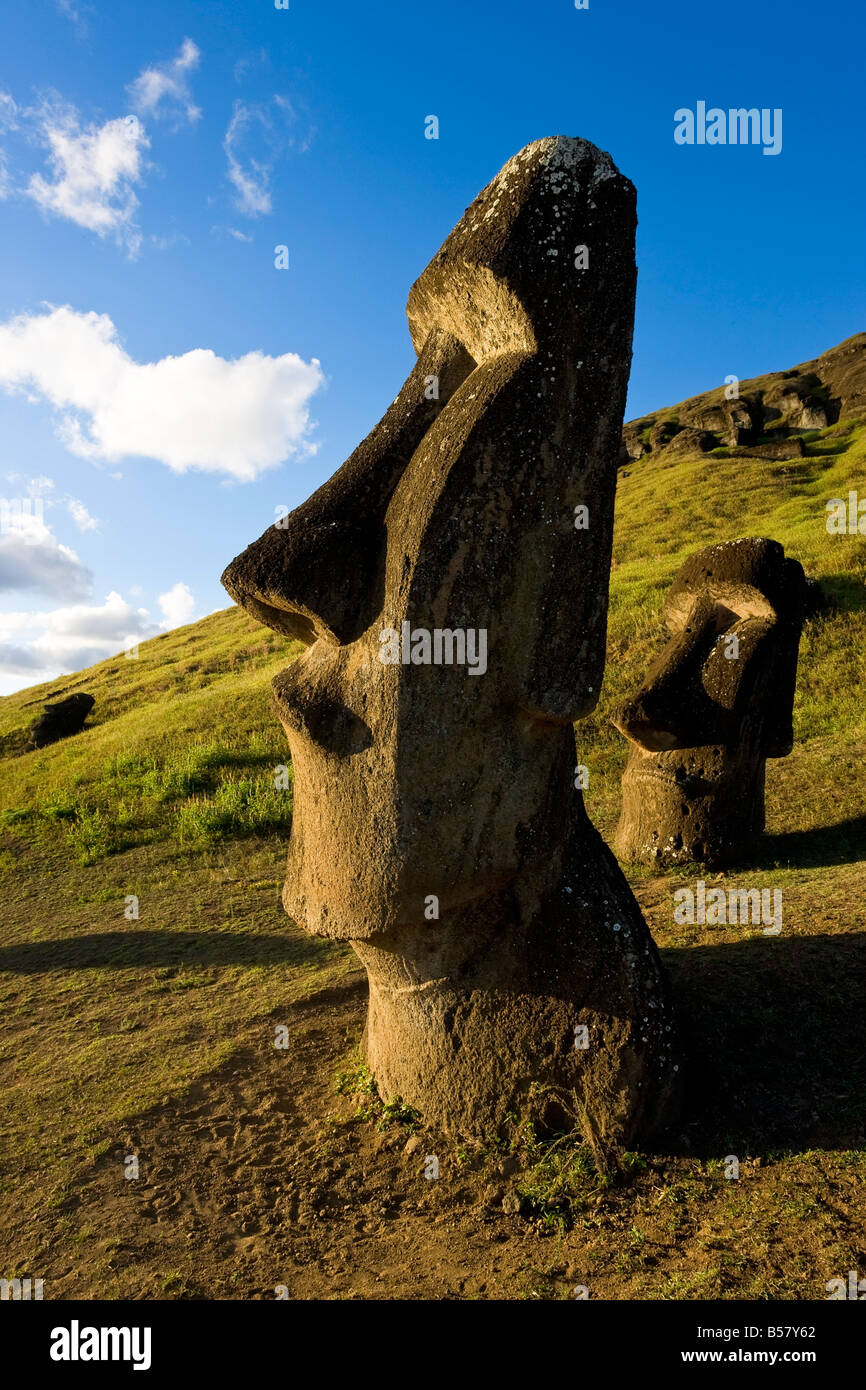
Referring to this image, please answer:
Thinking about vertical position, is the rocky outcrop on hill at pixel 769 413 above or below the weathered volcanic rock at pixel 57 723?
above

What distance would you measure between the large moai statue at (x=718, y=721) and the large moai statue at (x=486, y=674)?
4.50 m

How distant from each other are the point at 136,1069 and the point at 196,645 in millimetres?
35865

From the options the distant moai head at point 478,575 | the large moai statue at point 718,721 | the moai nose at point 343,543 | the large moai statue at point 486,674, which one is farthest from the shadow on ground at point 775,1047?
the large moai statue at point 718,721

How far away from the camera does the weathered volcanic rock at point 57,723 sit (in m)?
23.9

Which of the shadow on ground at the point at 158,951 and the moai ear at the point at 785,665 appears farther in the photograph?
the moai ear at the point at 785,665

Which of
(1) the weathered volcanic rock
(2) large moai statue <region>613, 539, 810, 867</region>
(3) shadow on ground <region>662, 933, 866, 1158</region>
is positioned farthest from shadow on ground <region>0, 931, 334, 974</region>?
(1) the weathered volcanic rock

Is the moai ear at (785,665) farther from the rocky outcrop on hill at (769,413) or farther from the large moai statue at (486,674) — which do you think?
the rocky outcrop on hill at (769,413)

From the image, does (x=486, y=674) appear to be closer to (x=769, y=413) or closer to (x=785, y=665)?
(x=785, y=665)

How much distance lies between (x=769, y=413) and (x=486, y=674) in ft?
248

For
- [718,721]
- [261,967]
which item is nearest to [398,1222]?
[261,967]

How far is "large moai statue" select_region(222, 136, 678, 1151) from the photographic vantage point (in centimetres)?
402

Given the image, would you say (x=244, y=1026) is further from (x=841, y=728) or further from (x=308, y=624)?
(x=841, y=728)

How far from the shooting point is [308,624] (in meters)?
4.59

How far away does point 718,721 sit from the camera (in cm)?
885
